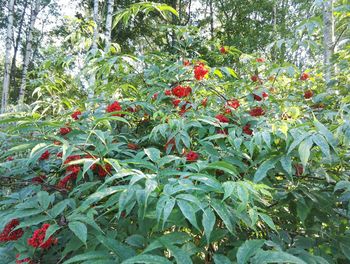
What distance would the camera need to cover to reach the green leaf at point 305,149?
1.02 meters

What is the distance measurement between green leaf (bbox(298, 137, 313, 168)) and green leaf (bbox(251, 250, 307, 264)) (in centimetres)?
30

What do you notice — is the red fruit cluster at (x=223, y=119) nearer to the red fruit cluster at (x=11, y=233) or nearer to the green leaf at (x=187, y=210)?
the green leaf at (x=187, y=210)

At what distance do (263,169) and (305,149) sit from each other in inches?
7.3

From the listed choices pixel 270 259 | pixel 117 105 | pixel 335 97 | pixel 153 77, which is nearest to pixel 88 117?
pixel 117 105

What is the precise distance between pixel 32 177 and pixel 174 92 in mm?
912

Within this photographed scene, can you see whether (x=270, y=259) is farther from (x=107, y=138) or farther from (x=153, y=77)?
(x=153, y=77)

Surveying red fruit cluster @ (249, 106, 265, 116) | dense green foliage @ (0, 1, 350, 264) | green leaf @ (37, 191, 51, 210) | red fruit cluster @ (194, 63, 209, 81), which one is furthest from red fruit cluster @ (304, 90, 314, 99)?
green leaf @ (37, 191, 51, 210)

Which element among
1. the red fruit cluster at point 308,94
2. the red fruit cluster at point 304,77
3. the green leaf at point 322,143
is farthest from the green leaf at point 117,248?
the red fruit cluster at point 304,77

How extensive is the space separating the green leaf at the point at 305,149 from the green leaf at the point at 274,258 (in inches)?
A: 11.9

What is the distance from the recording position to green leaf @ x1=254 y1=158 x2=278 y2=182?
116 centimetres

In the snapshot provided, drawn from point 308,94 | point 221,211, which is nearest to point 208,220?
point 221,211

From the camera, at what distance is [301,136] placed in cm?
110

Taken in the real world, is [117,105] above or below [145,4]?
below

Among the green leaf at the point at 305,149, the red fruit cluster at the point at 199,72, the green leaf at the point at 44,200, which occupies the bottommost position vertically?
the green leaf at the point at 44,200
